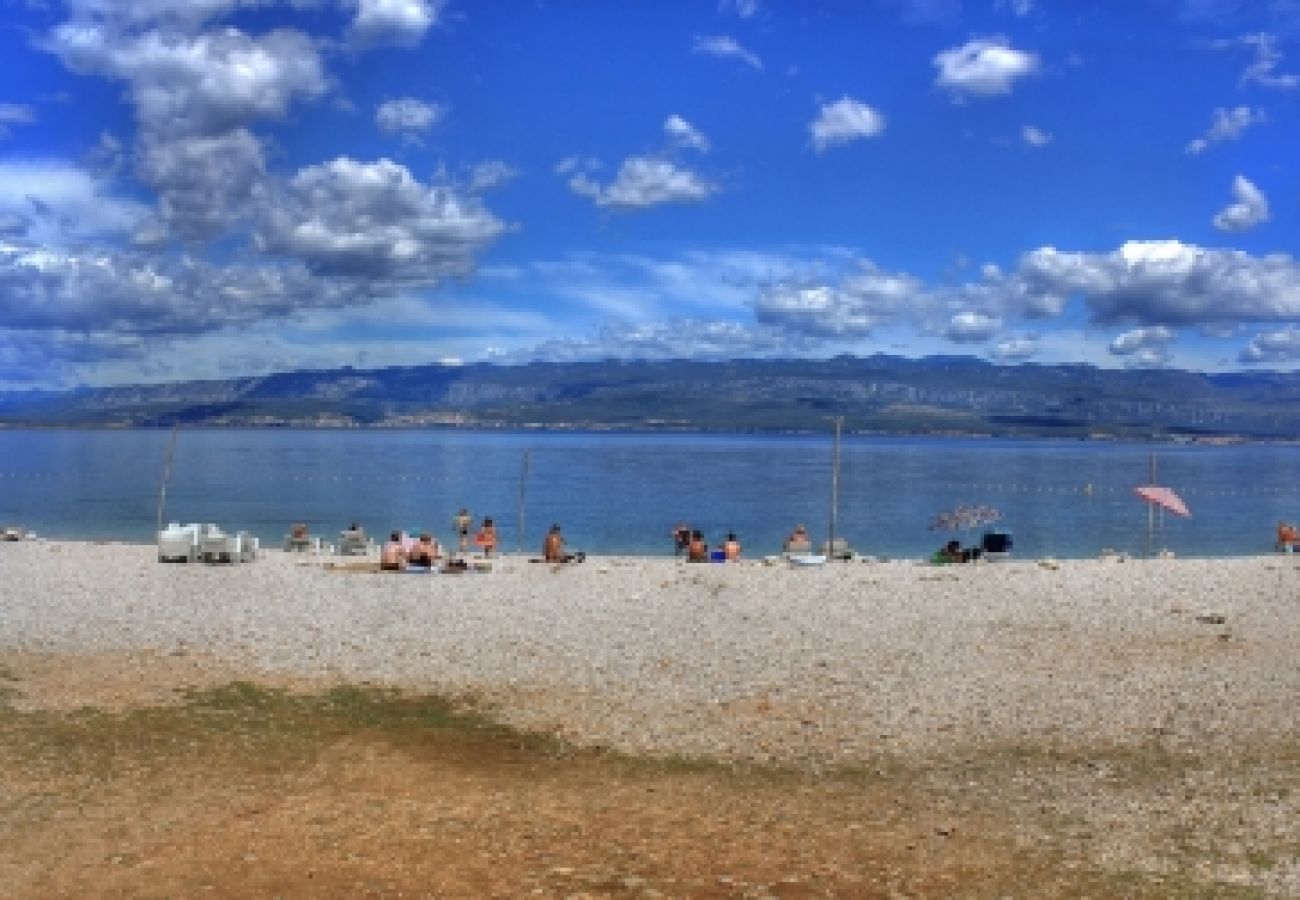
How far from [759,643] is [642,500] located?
160 ft

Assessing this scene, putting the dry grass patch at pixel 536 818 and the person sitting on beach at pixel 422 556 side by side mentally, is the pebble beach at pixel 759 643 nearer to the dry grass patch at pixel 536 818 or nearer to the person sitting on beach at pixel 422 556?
the person sitting on beach at pixel 422 556

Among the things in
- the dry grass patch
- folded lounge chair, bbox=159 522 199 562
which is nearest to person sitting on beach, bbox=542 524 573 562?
folded lounge chair, bbox=159 522 199 562

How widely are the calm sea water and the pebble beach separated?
36.7ft

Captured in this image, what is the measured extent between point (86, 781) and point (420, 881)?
4243 mm

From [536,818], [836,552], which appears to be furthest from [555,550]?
[536,818]

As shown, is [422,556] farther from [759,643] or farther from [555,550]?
[759,643]

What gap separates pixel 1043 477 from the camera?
101m

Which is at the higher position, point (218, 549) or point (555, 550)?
point (555, 550)

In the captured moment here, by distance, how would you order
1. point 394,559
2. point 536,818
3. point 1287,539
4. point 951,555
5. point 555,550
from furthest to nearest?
point 1287,539 → point 951,555 → point 555,550 → point 394,559 → point 536,818

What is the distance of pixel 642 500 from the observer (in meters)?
65.9

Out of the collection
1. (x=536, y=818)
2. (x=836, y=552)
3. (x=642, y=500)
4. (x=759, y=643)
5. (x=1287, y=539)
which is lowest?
(x=536, y=818)

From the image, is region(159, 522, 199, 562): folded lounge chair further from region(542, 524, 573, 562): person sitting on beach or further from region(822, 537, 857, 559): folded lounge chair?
region(822, 537, 857, 559): folded lounge chair

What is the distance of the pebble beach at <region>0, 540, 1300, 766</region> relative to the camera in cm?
1305

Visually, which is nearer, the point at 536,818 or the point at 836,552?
the point at 536,818
